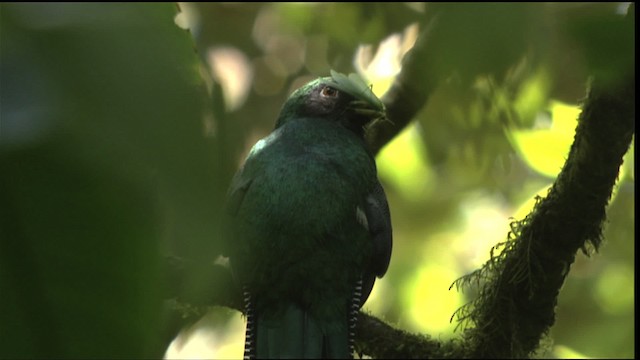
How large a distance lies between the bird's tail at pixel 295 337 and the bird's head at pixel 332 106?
793mm

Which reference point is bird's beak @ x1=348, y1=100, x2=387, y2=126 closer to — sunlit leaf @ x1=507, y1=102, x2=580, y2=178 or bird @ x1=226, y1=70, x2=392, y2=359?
bird @ x1=226, y1=70, x2=392, y2=359

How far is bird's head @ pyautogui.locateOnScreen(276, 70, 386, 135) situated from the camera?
3.28m

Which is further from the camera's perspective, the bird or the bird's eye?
the bird's eye

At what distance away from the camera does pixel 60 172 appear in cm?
46

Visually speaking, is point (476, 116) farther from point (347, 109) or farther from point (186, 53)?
point (186, 53)

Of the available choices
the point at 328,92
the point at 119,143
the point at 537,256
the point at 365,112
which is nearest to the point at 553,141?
the point at 537,256

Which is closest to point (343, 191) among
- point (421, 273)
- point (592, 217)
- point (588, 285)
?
point (592, 217)

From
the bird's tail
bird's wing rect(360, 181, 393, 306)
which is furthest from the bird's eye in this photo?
the bird's tail

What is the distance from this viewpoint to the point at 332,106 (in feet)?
11.4

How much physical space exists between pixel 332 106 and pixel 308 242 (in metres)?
0.77

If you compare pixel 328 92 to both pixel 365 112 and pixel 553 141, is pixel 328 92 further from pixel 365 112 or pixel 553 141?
pixel 553 141

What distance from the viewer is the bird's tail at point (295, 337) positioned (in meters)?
2.67

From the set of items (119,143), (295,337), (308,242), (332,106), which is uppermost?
(332,106)

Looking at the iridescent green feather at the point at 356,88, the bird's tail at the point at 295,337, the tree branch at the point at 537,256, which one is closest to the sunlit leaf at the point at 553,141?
the tree branch at the point at 537,256
